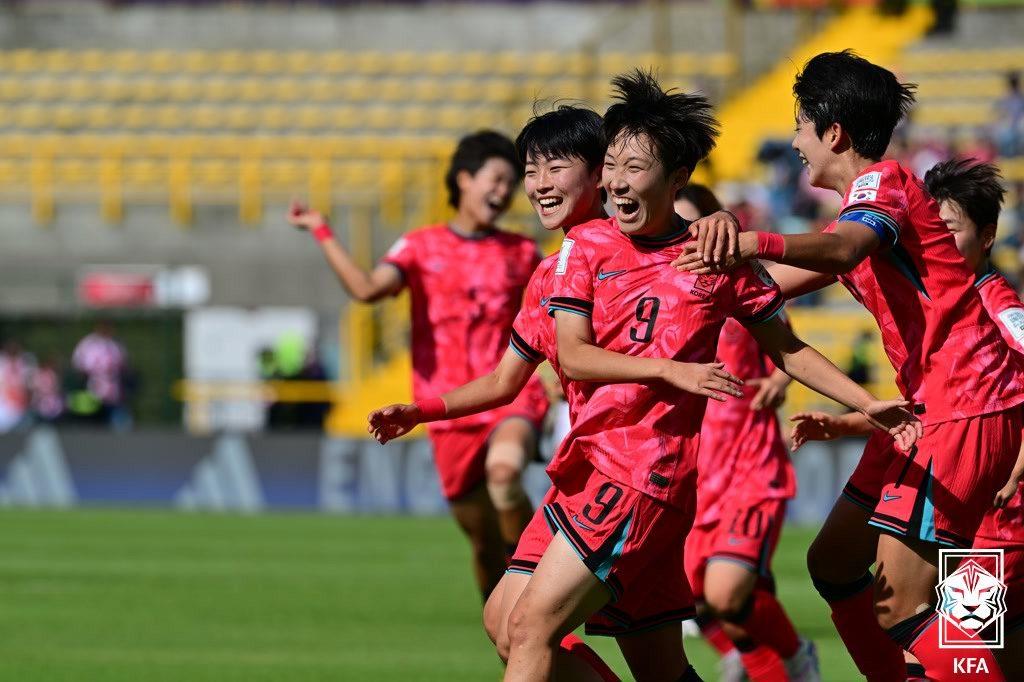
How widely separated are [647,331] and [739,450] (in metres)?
2.44

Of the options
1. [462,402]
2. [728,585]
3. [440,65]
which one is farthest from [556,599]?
[440,65]

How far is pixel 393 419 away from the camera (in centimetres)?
587

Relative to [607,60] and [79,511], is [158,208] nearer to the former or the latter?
[607,60]

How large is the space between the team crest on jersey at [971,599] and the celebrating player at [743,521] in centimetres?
124

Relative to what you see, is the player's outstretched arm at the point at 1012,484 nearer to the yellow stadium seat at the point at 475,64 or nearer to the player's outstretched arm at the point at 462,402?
the player's outstretched arm at the point at 462,402

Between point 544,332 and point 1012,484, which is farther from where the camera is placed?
point 1012,484

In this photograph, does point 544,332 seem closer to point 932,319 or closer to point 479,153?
point 932,319

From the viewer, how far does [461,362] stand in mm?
9273

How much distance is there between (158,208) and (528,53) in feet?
26.3

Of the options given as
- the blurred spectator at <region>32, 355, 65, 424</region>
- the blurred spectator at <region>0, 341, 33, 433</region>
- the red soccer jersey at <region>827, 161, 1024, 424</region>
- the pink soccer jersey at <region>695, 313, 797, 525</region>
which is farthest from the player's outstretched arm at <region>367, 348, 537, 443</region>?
the blurred spectator at <region>0, 341, 33, 433</region>

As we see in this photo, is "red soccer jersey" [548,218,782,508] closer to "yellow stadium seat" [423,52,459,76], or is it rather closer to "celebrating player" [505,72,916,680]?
"celebrating player" [505,72,916,680]

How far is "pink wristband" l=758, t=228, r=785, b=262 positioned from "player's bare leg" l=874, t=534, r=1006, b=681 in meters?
1.19

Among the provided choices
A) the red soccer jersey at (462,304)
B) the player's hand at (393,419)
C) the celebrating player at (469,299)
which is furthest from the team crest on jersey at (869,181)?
the red soccer jersey at (462,304)

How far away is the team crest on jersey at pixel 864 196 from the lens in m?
5.63
